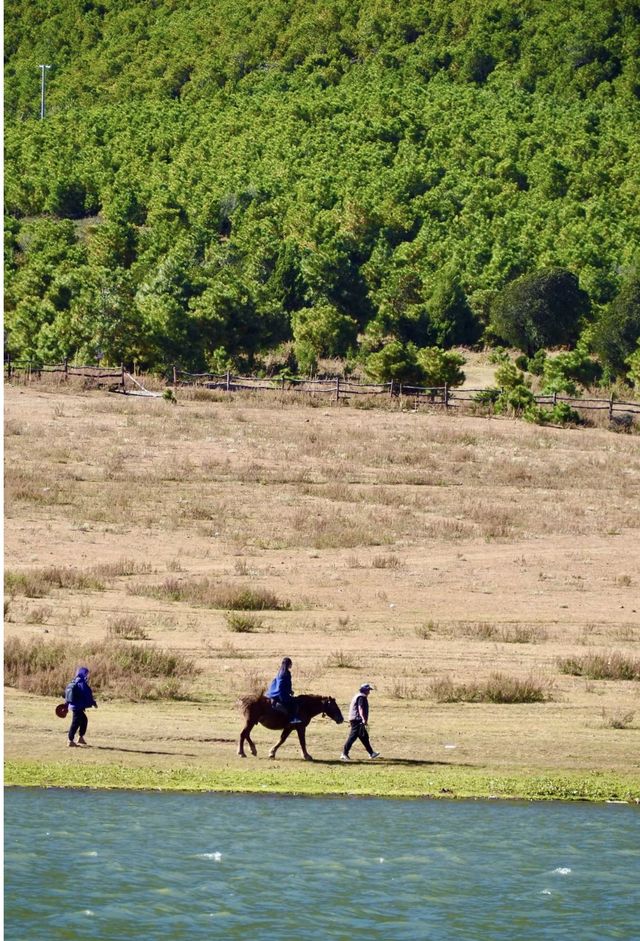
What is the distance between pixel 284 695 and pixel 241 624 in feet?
28.1

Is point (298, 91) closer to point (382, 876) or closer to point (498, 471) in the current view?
point (498, 471)

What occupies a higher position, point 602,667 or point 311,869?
point 602,667

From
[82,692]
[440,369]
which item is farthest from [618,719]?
[440,369]

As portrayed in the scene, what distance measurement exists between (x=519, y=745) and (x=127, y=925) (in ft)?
26.0

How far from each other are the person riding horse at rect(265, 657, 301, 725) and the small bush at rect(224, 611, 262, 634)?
27.6ft

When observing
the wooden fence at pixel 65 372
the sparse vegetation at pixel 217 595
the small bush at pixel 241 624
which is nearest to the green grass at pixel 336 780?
the small bush at pixel 241 624

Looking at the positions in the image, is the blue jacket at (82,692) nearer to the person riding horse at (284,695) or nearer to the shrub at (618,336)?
the person riding horse at (284,695)

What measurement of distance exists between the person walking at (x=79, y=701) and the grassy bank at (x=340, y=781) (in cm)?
77

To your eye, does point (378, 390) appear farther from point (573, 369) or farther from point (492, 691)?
point (492, 691)

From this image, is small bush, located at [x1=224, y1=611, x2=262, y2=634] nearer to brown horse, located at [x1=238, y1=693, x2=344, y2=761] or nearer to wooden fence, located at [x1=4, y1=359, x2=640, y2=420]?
brown horse, located at [x1=238, y1=693, x2=344, y2=761]

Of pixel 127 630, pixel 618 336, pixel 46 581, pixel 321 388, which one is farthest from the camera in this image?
pixel 618 336

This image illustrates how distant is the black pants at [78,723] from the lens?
18.3m

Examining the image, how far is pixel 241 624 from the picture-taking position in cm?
2659

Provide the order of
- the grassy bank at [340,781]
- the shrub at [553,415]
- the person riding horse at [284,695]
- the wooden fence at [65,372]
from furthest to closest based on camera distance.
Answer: the wooden fence at [65,372], the shrub at [553,415], the person riding horse at [284,695], the grassy bank at [340,781]
